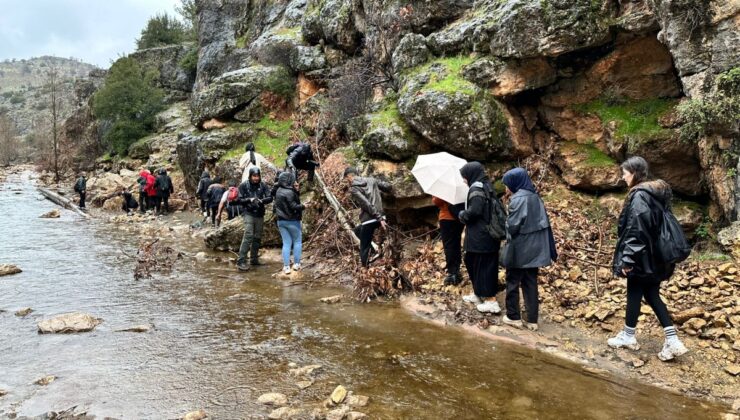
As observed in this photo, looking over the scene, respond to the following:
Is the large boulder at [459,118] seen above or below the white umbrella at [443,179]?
above

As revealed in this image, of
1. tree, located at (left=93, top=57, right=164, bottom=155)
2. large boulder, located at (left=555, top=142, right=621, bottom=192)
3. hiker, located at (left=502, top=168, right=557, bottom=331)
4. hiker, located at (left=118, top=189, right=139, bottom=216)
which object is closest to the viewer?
hiker, located at (left=502, top=168, right=557, bottom=331)

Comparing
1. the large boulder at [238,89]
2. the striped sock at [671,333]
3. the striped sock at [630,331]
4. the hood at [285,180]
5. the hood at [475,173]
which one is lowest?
the striped sock at [630,331]

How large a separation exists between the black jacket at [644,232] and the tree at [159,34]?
40.3 m

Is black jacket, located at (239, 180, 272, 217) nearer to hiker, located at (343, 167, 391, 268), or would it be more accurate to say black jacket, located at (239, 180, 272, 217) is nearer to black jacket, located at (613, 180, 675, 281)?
hiker, located at (343, 167, 391, 268)

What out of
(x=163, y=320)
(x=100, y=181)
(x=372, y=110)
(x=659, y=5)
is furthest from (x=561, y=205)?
(x=100, y=181)

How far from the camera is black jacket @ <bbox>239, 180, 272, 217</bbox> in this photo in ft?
30.2

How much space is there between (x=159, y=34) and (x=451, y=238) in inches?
1531

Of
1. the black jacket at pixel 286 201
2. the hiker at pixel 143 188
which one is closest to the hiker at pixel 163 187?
the hiker at pixel 143 188

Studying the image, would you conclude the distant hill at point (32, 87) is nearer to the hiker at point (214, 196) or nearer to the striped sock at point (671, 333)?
the hiker at point (214, 196)

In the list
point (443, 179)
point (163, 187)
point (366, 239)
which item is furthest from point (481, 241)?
point (163, 187)

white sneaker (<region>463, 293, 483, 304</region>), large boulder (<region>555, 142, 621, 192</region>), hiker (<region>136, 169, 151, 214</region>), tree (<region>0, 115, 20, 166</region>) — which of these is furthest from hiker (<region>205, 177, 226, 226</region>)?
tree (<region>0, 115, 20, 166</region>)

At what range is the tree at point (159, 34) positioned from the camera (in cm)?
3747

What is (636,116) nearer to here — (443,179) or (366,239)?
(443,179)

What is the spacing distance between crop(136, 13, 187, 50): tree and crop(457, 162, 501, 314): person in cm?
3838
